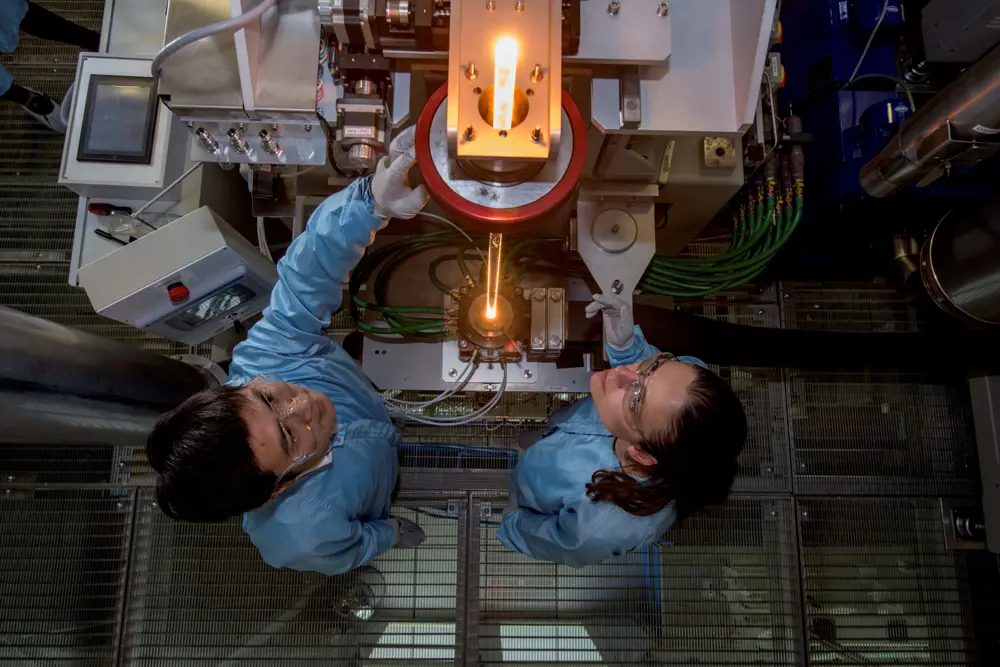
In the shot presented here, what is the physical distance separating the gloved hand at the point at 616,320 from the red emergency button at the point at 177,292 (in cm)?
106

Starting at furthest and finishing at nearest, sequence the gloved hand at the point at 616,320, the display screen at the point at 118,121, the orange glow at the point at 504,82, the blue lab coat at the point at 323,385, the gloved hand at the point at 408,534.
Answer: the gloved hand at the point at 408,534 < the display screen at the point at 118,121 < the gloved hand at the point at 616,320 < the blue lab coat at the point at 323,385 < the orange glow at the point at 504,82

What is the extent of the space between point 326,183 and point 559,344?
78 centimetres

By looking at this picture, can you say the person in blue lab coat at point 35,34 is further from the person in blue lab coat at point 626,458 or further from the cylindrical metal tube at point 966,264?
the cylindrical metal tube at point 966,264

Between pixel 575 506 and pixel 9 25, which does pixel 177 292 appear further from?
pixel 9 25

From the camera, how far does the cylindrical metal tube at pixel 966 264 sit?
4.71 ft

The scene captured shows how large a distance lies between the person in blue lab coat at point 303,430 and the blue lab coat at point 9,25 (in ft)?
5.22

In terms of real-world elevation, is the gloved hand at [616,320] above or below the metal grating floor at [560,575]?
above

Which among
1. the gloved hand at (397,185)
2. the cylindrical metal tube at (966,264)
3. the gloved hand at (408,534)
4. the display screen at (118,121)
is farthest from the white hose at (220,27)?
the cylindrical metal tube at (966,264)

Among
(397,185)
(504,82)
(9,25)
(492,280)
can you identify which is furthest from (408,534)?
(9,25)

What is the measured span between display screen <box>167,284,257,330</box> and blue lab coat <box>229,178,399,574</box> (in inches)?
11.9

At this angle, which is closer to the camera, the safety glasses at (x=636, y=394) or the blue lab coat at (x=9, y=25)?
the safety glasses at (x=636, y=394)

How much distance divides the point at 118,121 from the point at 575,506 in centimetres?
158

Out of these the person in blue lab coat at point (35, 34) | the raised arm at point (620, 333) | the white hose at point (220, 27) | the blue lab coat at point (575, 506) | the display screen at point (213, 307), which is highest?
the person in blue lab coat at point (35, 34)

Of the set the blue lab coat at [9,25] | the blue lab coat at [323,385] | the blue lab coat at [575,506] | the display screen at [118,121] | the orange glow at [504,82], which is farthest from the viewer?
the blue lab coat at [9,25]
